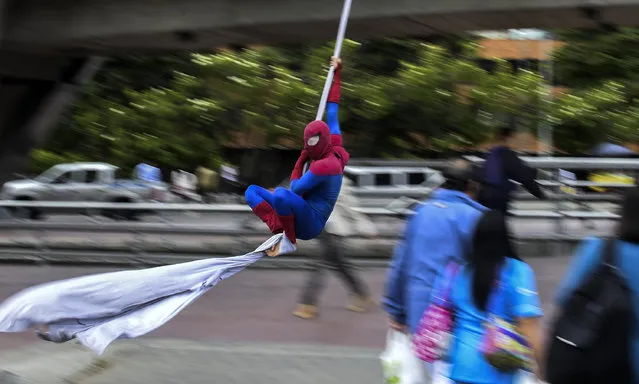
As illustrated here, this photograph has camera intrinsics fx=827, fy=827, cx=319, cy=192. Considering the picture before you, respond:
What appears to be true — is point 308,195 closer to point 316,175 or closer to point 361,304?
point 316,175

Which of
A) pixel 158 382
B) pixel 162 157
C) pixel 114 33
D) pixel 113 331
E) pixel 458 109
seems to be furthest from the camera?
pixel 162 157

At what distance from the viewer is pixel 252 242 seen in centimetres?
1180

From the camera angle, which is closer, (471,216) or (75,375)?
(471,216)

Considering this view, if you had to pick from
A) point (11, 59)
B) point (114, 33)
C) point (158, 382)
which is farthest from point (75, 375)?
point (11, 59)

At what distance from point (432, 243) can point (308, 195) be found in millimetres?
1759

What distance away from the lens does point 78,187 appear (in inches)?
917

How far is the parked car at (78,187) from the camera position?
2145cm

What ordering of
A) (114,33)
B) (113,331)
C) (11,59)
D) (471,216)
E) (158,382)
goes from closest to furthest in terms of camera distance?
(471,216) < (113,331) < (158,382) < (114,33) < (11,59)

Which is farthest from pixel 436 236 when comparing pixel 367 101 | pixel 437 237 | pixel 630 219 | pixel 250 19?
pixel 367 101

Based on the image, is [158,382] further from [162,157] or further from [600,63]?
[600,63]

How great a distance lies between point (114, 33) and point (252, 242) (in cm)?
419

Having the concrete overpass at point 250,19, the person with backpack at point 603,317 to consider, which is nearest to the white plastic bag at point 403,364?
the person with backpack at point 603,317

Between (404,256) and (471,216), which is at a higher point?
(471,216)

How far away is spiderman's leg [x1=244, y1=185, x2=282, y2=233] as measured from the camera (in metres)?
5.54
